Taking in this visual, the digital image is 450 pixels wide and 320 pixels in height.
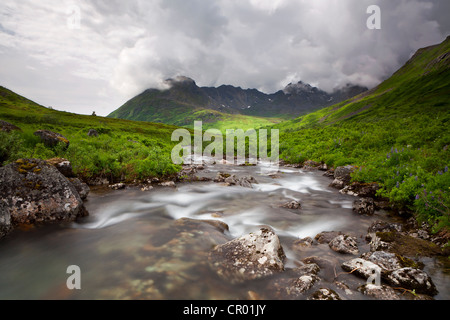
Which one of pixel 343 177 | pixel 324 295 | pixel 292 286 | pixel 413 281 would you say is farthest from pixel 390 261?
pixel 343 177

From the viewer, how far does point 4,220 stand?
242 inches

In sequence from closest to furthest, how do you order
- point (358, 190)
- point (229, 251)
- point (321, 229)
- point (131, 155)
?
point (229, 251), point (321, 229), point (358, 190), point (131, 155)

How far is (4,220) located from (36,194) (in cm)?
116

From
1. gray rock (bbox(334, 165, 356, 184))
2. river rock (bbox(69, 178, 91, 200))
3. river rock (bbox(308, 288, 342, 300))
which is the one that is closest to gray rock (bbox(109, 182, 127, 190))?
river rock (bbox(69, 178, 91, 200))

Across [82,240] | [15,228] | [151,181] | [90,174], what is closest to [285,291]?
[82,240]

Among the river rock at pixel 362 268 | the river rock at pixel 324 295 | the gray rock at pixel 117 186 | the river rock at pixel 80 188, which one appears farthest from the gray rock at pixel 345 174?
the river rock at pixel 80 188

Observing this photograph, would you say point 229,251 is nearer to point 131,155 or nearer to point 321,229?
point 321,229

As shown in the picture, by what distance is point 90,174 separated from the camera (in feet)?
41.9

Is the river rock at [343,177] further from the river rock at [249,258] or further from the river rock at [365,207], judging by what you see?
the river rock at [249,258]

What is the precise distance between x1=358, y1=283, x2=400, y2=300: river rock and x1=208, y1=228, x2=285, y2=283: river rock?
175 centimetres

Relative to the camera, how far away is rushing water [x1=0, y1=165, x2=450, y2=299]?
4.64 m

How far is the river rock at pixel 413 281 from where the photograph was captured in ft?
14.1

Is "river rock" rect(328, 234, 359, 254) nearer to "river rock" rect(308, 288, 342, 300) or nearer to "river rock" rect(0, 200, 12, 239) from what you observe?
"river rock" rect(308, 288, 342, 300)

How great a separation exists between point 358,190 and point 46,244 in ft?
46.7
